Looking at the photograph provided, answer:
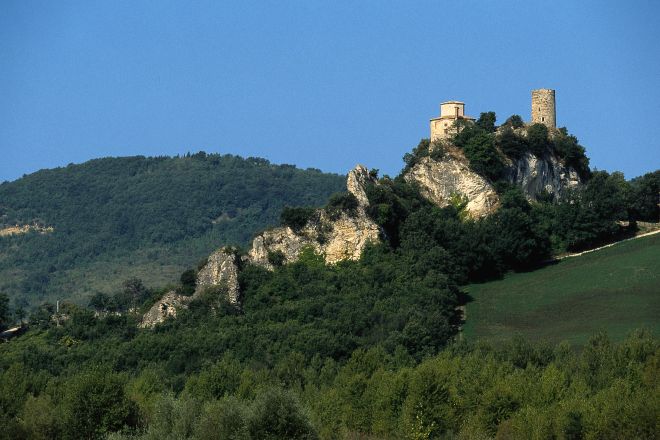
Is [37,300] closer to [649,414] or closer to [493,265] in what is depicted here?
[493,265]

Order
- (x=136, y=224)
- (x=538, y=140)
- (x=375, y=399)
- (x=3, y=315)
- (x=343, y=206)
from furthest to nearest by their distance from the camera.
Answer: (x=136, y=224), (x=538, y=140), (x=3, y=315), (x=343, y=206), (x=375, y=399)

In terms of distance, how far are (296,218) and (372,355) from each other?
17.4 m

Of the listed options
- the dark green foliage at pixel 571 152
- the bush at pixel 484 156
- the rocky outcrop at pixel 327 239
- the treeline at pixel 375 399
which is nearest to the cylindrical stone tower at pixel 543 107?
the dark green foliage at pixel 571 152

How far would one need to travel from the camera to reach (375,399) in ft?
202

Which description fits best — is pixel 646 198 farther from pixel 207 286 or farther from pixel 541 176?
pixel 207 286

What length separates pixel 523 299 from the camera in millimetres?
84125

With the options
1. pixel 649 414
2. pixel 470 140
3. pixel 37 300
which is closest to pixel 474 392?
pixel 649 414

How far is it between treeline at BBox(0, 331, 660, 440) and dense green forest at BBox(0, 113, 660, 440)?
0.27 feet

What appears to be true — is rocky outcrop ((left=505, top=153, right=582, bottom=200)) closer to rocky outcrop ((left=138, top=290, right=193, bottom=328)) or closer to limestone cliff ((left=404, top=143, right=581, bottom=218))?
limestone cliff ((left=404, top=143, right=581, bottom=218))

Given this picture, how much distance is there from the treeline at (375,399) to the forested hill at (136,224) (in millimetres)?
94797

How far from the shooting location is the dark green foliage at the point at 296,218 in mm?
86875

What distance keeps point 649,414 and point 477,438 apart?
6156 mm

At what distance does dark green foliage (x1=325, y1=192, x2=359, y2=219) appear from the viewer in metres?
87.0

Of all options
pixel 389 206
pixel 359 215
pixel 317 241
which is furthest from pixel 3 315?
pixel 389 206
